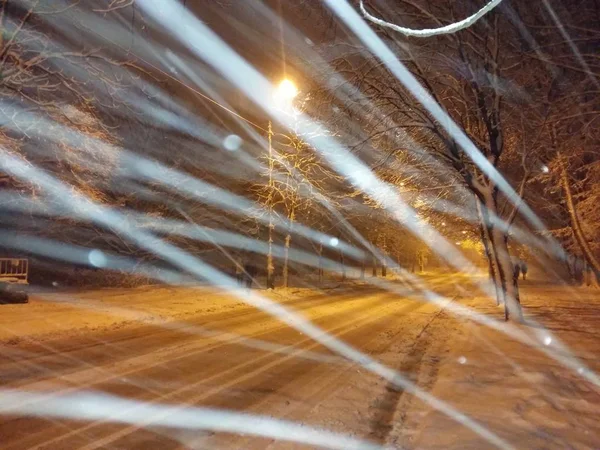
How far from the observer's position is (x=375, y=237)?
4875 centimetres

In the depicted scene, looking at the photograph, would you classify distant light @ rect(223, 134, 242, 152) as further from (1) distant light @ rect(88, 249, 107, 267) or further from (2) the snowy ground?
(2) the snowy ground

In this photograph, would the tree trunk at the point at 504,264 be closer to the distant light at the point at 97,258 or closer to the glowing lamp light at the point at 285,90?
the glowing lamp light at the point at 285,90

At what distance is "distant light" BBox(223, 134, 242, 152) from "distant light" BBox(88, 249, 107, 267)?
9590mm

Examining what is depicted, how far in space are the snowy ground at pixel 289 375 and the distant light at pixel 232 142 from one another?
52.1ft

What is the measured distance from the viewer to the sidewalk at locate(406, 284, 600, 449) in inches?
215

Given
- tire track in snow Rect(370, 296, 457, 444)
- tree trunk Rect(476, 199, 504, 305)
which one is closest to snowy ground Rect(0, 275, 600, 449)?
tire track in snow Rect(370, 296, 457, 444)

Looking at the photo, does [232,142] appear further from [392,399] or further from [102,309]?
[392,399]

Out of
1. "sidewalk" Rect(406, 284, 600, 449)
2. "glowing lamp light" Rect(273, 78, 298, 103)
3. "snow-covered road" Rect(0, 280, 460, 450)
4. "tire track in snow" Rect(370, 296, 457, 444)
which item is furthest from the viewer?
"glowing lamp light" Rect(273, 78, 298, 103)

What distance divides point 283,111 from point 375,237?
28235 mm

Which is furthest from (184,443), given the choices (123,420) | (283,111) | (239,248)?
(239,248)

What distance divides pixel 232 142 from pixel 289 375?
2414 cm

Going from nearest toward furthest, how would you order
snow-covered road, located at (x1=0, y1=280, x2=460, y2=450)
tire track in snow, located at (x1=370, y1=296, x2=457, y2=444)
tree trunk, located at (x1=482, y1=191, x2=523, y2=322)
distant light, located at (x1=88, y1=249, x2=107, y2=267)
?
snow-covered road, located at (x1=0, y1=280, x2=460, y2=450) → tire track in snow, located at (x1=370, y1=296, x2=457, y2=444) → tree trunk, located at (x1=482, y1=191, x2=523, y2=322) → distant light, located at (x1=88, y1=249, x2=107, y2=267)

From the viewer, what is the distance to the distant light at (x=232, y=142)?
102ft

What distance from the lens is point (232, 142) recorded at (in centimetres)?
3145
